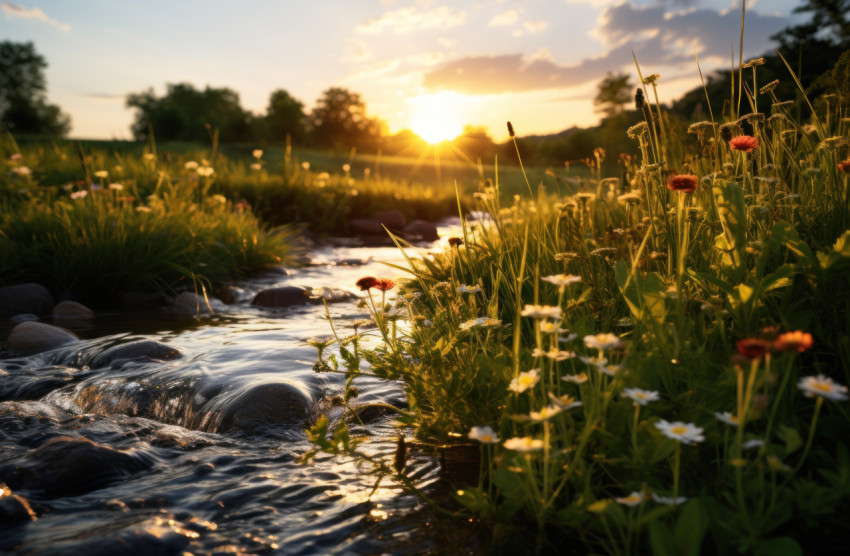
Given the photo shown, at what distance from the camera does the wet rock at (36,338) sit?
166 inches

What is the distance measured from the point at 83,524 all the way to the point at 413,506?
1.05 m

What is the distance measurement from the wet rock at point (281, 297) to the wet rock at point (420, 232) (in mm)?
5472

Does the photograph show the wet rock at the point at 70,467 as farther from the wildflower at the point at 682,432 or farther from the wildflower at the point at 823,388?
the wildflower at the point at 823,388

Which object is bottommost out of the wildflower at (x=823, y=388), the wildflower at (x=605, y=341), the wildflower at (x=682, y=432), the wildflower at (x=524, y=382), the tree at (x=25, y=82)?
the wildflower at (x=682, y=432)

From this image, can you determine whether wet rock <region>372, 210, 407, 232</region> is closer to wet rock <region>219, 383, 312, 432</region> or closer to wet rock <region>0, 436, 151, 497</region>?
wet rock <region>219, 383, 312, 432</region>

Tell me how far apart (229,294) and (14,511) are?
4243 mm

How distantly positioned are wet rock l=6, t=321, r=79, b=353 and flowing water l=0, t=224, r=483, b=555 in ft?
0.42

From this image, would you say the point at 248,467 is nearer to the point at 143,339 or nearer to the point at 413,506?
the point at 413,506

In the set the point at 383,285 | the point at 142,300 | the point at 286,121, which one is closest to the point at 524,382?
the point at 383,285

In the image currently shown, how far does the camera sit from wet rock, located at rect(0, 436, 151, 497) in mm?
2172

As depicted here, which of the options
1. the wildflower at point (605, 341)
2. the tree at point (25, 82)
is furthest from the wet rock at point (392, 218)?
the tree at point (25, 82)

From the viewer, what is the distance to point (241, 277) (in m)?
7.12

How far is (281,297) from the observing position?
5855mm

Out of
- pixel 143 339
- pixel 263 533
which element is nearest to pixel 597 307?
pixel 263 533
